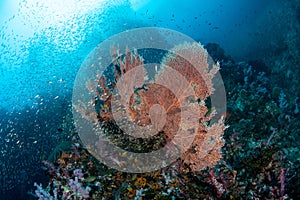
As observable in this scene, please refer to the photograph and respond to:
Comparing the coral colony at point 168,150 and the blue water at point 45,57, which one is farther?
the blue water at point 45,57

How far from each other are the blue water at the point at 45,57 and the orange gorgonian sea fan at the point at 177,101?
213 inches

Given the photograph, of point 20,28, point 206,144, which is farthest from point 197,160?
point 20,28

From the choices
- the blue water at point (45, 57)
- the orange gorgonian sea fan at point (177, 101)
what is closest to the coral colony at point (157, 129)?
the orange gorgonian sea fan at point (177, 101)

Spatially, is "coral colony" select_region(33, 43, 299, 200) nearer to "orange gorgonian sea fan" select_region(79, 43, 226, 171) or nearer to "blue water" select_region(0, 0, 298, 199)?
"orange gorgonian sea fan" select_region(79, 43, 226, 171)

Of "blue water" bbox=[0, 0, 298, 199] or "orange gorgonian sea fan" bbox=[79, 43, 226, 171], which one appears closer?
Answer: "orange gorgonian sea fan" bbox=[79, 43, 226, 171]

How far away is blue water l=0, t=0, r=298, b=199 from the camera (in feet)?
32.4

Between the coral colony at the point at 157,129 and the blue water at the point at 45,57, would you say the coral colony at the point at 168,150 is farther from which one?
the blue water at the point at 45,57

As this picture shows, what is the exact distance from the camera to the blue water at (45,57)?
9883mm

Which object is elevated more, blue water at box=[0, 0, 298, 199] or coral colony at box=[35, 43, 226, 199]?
blue water at box=[0, 0, 298, 199]

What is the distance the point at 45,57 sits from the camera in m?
21.9

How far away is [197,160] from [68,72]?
58.5ft

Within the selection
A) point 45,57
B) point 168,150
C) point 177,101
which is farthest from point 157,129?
point 45,57

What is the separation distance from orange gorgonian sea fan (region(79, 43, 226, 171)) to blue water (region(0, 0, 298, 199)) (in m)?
5.41

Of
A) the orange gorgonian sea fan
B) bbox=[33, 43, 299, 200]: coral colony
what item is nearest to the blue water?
bbox=[33, 43, 299, 200]: coral colony
